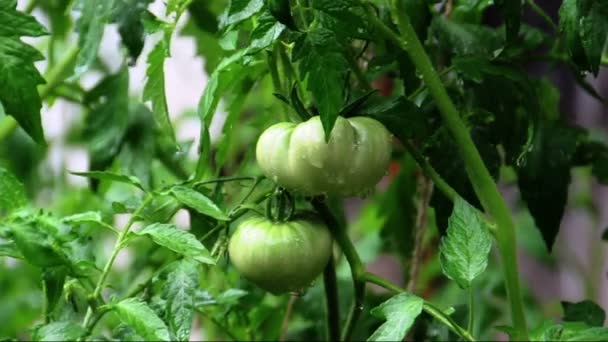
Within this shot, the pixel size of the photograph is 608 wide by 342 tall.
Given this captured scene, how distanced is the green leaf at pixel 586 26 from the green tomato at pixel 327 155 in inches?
4.6

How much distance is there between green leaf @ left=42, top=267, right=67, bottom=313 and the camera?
0.51 metres

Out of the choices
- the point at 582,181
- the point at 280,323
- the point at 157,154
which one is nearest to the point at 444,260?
the point at 280,323

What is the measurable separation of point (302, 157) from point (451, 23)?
0.86ft

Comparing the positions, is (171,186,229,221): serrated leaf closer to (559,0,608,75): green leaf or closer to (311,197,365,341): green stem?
(311,197,365,341): green stem

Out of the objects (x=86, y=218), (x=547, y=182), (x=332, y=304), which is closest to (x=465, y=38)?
(x=547, y=182)

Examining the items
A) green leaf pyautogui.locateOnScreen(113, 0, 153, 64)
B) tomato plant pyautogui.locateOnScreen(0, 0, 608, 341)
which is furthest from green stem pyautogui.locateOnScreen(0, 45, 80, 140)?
green leaf pyautogui.locateOnScreen(113, 0, 153, 64)

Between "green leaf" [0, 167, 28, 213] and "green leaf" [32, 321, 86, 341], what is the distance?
7 cm

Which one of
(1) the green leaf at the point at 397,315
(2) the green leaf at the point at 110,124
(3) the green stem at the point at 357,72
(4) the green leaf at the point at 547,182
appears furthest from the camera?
(2) the green leaf at the point at 110,124

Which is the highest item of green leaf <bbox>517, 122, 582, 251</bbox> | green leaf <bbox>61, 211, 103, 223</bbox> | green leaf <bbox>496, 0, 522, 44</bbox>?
green leaf <bbox>496, 0, 522, 44</bbox>

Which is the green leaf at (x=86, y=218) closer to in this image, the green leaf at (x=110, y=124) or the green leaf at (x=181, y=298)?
the green leaf at (x=181, y=298)

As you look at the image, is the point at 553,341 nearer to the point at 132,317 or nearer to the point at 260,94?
the point at 132,317

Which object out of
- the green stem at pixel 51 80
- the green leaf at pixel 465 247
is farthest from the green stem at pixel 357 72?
the green stem at pixel 51 80

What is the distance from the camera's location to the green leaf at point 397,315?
46cm

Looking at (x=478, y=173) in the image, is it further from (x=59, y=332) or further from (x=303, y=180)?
(x=59, y=332)
